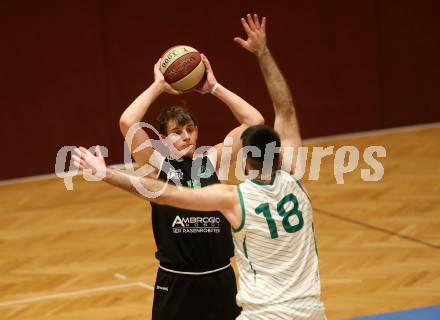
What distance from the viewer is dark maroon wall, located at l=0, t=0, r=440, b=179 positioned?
12930mm

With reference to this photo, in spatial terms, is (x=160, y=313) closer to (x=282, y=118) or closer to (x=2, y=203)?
(x=282, y=118)

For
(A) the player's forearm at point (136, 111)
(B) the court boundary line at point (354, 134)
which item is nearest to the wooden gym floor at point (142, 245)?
(B) the court boundary line at point (354, 134)

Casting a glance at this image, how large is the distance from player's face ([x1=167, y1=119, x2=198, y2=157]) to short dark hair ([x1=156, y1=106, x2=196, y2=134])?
20 millimetres

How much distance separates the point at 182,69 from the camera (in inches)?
236

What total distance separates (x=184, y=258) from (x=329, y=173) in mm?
6934

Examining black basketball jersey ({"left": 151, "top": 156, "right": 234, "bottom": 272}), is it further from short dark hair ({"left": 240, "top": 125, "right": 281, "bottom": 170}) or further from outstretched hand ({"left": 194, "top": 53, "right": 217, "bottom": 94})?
short dark hair ({"left": 240, "top": 125, "right": 281, "bottom": 170})

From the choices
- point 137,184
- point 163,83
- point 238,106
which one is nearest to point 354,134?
point 238,106

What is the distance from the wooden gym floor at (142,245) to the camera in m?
8.05

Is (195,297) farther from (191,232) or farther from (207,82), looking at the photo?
(207,82)

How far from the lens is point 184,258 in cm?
576

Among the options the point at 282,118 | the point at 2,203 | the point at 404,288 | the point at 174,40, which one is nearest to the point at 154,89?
the point at 282,118

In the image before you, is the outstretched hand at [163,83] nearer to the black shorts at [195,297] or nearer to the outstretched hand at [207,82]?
the outstretched hand at [207,82]

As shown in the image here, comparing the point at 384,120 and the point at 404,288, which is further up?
the point at 384,120

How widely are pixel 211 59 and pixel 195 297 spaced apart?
8.25m
